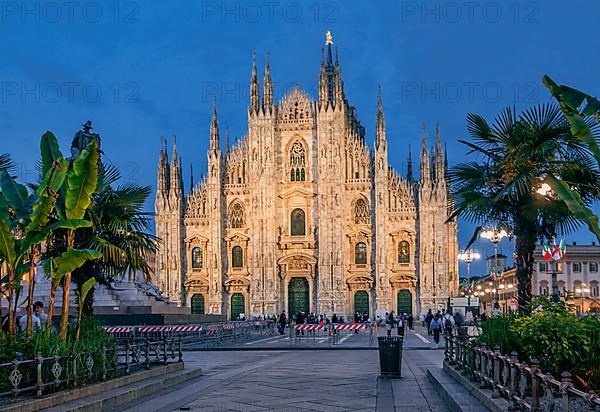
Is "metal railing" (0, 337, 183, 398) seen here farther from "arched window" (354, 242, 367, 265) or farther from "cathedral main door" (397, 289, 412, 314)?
"cathedral main door" (397, 289, 412, 314)

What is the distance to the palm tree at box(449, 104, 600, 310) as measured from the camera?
14516 mm

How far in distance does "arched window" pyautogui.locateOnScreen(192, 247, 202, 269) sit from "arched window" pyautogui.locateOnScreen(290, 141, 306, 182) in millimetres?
9193

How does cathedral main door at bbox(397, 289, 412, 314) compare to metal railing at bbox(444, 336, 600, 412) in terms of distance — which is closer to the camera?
metal railing at bbox(444, 336, 600, 412)

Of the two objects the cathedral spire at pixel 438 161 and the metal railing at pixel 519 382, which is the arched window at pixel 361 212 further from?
the metal railing at pixel 519 382

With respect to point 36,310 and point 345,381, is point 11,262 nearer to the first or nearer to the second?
point 36,310

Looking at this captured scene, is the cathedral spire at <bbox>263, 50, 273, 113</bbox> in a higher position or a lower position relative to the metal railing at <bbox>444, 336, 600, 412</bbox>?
higher

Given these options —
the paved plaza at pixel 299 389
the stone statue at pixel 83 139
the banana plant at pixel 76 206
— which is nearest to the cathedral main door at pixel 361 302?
the paved plaza at pixel 299 389

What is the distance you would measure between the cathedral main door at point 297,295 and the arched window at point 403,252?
7437mm

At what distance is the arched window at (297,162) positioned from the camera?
2425 inches

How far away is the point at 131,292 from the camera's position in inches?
1347

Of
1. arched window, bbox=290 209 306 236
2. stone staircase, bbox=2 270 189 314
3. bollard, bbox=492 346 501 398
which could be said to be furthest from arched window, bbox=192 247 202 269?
bollard, bbox=492 346 501 398

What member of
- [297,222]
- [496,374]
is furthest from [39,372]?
[297,222]

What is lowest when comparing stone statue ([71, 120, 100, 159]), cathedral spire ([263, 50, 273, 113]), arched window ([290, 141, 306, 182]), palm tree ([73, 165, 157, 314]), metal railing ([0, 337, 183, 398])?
metal railing ([0, 337, 183, 398])

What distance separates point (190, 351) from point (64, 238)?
1587 centimetres
